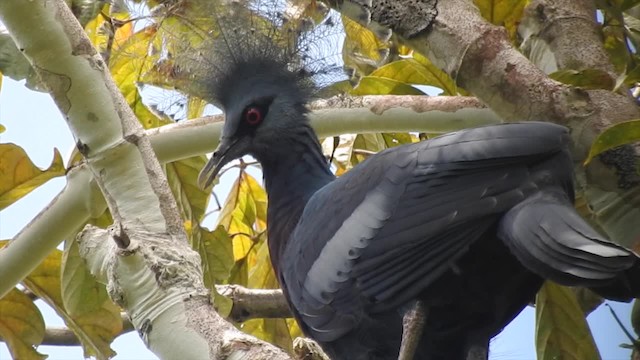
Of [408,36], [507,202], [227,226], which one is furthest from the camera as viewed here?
[227,226]

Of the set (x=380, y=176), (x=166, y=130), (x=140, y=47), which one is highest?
(x=140, y=47)

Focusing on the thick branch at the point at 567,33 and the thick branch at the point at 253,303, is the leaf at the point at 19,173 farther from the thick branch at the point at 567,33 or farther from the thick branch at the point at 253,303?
the thick branch at the point at 567,33

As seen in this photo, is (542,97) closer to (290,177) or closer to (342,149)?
(290,177)

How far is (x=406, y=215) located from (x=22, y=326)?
1874 mm

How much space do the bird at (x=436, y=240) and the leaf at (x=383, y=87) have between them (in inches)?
18.2

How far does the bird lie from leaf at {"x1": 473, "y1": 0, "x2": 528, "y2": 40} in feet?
2.72

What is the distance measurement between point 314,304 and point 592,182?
93 cm

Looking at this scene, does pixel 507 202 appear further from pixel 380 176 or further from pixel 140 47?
pixel 140 47

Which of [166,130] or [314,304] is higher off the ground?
[166,130]

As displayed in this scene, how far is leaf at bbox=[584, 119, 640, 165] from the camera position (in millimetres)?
2850

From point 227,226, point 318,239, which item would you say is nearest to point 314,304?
point 318,239

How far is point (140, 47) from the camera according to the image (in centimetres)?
374

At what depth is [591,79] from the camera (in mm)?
3209

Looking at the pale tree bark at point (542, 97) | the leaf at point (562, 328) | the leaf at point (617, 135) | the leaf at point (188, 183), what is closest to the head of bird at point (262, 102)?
the pale tree bark at point (542, 97)
